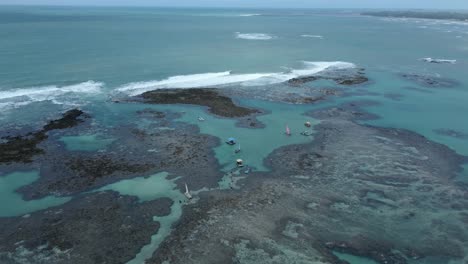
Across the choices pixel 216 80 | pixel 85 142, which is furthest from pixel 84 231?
pixel 216 80

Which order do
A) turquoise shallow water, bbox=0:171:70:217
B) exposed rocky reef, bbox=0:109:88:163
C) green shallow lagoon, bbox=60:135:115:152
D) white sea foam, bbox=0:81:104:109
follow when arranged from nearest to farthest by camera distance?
turquoise shallow water, bbox=0:171:70:217 < exposed rocky reef, bbox=0:109:88:163 < green shallow lagoon, bbox=60:135:115:152 < white sea foam, bbox=0:81:104:109

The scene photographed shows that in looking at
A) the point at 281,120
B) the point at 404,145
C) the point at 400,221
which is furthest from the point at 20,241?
the point at 404,145

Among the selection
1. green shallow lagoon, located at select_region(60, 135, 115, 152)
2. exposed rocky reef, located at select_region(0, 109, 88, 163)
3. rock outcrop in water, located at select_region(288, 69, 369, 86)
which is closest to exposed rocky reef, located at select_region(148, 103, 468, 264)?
green shallow lagoon, located at select_region(60, 135, 115, 152)

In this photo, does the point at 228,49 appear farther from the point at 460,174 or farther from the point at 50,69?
the point at 460,174

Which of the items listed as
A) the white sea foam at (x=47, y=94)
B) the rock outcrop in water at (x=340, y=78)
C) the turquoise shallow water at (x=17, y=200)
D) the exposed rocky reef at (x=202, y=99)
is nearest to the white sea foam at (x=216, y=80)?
the rock outcrop in water at (x=340, y=78)

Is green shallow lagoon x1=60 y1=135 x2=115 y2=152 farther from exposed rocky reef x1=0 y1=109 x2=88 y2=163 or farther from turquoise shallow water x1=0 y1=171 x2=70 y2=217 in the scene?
turquoise shallow water x1=0 y1=171 x2=70 y2=217

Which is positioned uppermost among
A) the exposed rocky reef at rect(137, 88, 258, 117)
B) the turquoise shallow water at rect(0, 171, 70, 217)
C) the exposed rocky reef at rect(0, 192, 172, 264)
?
the exposed rocky reef at rect(137, 88, 258, 117)
